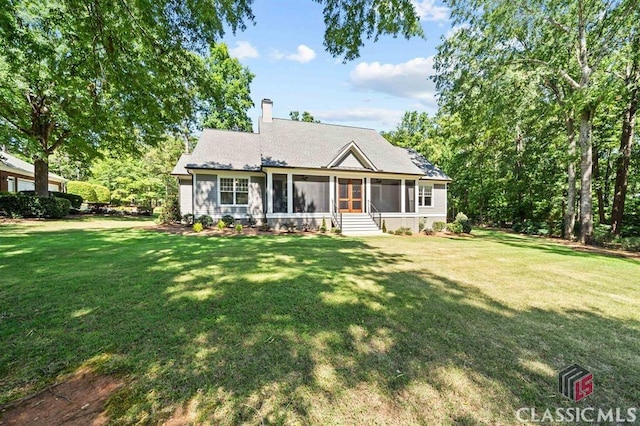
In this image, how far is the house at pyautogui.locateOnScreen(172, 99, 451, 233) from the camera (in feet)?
48.6

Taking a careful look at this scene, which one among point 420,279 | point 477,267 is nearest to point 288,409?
point 420,279

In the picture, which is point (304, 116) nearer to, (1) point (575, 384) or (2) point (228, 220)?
(2) point (228, 220)

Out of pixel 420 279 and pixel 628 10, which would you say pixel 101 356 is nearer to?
pixel 420 279

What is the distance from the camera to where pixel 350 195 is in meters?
16.4

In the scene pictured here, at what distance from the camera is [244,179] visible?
607 inches

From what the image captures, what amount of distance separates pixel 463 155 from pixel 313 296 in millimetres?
22070

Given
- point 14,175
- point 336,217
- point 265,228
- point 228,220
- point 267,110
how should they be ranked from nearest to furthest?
point 265,228 → point 228,220 → point 336,217 → point 267,110 → point 14,175

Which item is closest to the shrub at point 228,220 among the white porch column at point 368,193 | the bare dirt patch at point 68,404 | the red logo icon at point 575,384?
the white porch column at point 368,193

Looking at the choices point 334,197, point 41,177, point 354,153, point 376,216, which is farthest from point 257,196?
point 41,177

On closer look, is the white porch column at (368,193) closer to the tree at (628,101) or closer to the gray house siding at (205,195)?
the gray house siding at (205,195)

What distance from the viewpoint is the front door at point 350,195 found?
1623 centimetres

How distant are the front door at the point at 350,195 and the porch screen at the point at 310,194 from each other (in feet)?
3.00

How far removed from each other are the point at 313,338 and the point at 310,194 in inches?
502

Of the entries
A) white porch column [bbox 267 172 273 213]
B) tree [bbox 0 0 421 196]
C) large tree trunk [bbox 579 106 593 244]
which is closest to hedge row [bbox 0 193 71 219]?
white porch column [bbox 267 172 273 213]
